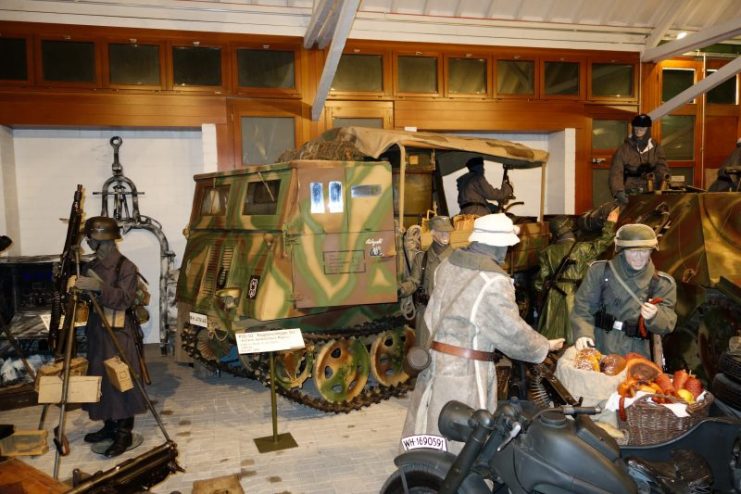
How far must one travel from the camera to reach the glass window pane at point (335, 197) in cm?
643

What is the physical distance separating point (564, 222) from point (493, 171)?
130 inches

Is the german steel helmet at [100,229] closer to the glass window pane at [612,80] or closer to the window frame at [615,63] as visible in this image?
the window frame at [615,63]

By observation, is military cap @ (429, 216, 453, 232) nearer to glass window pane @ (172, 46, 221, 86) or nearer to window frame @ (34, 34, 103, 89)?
glass window pane @ (172, 46, 221, 86)

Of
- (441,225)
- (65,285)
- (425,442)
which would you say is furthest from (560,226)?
(65,285)

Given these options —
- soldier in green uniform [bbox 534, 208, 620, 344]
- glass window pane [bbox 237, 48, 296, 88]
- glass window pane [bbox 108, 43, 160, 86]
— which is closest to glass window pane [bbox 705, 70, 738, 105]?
soldier in green uniform [bbox 534, 208, 620, 344]

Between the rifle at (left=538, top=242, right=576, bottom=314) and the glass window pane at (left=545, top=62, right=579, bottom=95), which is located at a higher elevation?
the glass window pane at (left=545, top=62, right=579, bottom=95)

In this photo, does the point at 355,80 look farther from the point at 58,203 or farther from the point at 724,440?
the point at 724,440

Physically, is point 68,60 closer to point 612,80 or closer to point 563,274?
point 563,274

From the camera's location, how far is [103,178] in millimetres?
9930

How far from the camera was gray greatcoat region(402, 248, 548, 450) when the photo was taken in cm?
359

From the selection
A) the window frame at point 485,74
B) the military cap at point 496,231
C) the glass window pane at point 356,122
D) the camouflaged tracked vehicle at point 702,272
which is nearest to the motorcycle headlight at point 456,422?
the military cap at point 496,231

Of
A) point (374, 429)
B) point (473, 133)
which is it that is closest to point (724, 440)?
point (374, 429)

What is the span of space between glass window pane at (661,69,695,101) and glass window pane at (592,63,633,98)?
2.46ft

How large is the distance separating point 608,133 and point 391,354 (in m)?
7.04
